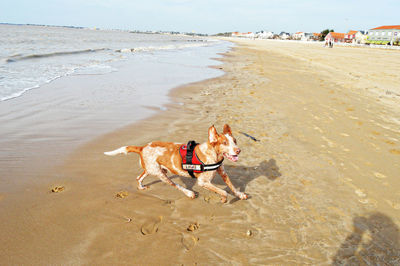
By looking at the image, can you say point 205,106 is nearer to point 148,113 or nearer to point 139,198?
point 148,113

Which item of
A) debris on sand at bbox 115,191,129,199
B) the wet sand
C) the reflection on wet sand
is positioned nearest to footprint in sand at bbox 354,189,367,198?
the wet sand

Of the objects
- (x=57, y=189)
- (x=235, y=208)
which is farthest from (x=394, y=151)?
(x=57, y=189)

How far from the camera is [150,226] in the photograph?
3518 millimetres

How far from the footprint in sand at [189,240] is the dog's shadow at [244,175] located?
4.53ft

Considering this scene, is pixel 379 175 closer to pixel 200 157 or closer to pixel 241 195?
pixel 241 195

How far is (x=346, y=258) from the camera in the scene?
10.0 ft

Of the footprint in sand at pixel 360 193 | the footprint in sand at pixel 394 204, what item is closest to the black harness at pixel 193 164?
the footprint in sand at pixel 360 193

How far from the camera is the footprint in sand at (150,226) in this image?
342 cm

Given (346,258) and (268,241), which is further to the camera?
(268,241)

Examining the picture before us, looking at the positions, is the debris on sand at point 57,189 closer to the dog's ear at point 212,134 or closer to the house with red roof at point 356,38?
the dog's ear at point 212,134

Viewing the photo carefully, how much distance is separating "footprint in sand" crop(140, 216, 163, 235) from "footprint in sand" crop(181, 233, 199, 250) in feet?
1.46

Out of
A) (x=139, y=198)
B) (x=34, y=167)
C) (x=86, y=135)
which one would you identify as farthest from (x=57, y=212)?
(x=86, y=135)

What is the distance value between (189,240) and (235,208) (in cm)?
105

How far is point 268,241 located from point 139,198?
7.40 ft
